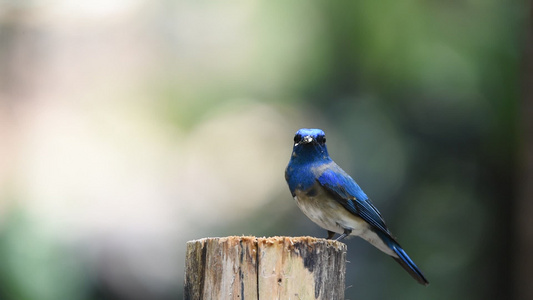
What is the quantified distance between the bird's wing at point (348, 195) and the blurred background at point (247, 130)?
127 inches

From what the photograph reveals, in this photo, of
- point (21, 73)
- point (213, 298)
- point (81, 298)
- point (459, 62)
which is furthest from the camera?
point (21, 73)

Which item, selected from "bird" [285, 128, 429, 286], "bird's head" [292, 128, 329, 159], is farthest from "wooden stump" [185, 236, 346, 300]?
"bird's head" [292, 128, 329, 159]

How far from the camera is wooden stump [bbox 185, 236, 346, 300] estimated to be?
9.90 ft

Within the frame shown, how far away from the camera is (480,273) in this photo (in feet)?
26.3

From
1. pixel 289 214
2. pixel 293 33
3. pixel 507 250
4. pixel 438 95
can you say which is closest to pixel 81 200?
pixel 289 214

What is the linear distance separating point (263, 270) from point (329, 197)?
1.70 meters

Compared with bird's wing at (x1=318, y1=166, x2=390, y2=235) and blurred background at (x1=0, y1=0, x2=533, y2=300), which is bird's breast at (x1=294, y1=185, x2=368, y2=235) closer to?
bird's wing at (x1=318, y1=166, x2=390, y2=235)

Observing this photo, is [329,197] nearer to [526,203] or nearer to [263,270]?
[263,270]

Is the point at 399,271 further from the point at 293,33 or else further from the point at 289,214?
the point at 293,33

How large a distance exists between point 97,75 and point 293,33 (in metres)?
2.54

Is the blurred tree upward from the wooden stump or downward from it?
upward

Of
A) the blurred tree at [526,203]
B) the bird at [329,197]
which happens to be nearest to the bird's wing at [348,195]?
the bird at [329,197]

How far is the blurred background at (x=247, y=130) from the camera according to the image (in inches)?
311

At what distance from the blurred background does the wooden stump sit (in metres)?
4.78
